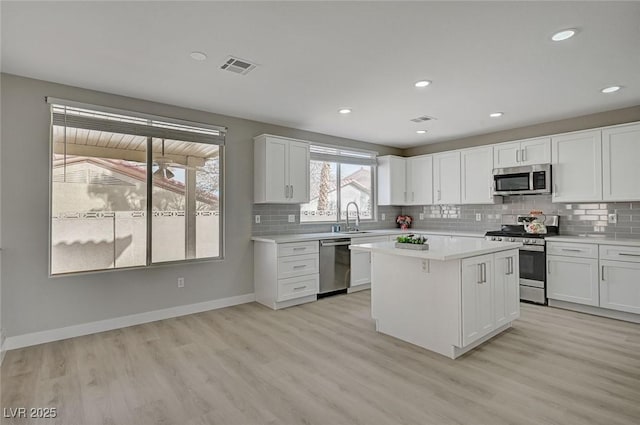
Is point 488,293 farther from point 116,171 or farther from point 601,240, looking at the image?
point 116,171

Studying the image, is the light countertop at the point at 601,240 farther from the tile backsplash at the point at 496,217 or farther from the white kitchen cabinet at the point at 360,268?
the white kitchen cabinet at the point at 360,268

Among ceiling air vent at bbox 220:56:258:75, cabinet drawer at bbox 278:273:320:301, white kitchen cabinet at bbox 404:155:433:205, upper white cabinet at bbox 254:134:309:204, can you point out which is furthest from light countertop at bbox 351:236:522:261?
white kitchen cabinet at bbox 404:155:433:205

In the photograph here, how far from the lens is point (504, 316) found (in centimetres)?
335

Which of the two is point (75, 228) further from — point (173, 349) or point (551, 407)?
point (551, 407)

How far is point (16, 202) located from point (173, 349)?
6.46 ft

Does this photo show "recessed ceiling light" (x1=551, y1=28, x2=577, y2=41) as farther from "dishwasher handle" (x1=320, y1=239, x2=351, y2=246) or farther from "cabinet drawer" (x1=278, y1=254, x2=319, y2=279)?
"cabinet drawer" (x1=278, y1=254, x2=319, y2=279)

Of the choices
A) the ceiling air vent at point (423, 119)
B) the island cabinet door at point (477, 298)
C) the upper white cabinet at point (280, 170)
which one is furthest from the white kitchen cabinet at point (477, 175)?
the upper white cabinet at point (280, 170)

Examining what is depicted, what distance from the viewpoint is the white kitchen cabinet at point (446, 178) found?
225 inches

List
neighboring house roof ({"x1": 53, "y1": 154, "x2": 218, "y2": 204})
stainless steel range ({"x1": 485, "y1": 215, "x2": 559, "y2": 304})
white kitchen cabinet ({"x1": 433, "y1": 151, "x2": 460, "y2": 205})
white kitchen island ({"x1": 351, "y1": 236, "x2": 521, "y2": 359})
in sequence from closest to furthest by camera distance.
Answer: white kitchen island ({"x1": 351, "y1": 236, "x2": 521, "y2": 359}), neighboring house roof ({"x1": 53, "y1": 154, "x2": 218, "y2": 204}), stainless steel range ({"x1": 485, "y1": 215, "x2": 559, "y2": 304}), white kitchen cabinet ({"x1": 433, "y1": 151, "x2": 460, "y2": 205})

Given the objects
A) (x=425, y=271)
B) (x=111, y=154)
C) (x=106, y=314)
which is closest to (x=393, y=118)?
(x=425, y=271)

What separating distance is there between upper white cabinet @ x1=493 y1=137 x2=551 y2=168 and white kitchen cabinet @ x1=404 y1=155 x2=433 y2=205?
46.6 inches

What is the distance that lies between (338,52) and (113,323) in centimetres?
349

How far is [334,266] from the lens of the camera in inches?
193

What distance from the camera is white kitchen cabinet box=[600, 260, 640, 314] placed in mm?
3707
